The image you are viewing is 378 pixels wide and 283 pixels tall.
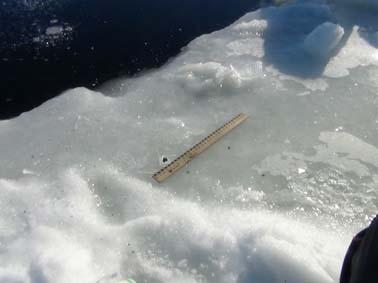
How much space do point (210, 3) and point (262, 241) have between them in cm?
387

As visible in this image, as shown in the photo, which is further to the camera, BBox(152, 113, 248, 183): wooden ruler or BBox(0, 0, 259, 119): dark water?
BBox(0, 0, 259, 119): dark water

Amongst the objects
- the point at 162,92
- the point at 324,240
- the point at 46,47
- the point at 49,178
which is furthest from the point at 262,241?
the point at 46,47

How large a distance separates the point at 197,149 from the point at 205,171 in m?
0.24

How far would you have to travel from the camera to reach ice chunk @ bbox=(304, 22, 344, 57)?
16.0 feet

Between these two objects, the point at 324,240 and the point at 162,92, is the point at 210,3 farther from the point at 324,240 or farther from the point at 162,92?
the point at 324,240

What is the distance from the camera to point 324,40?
4.88 metres

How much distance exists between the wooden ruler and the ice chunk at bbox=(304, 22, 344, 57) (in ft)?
4.57

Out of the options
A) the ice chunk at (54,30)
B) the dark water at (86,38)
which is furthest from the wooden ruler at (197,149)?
the ice chunk at (54,30)

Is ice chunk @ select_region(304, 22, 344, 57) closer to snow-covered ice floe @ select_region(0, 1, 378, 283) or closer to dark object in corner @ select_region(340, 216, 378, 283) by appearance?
snow-covered ice floe @ select_region(0, 1, 378, 283)

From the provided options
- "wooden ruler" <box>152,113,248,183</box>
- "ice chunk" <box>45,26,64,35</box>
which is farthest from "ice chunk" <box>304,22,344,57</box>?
"ice chunk" <box>45,26,64,35</box>

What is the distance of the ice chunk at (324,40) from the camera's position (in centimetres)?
488

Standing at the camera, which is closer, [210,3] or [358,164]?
[358,164]

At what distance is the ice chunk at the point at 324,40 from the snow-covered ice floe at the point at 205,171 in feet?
0.04

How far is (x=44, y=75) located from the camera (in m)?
4.62
